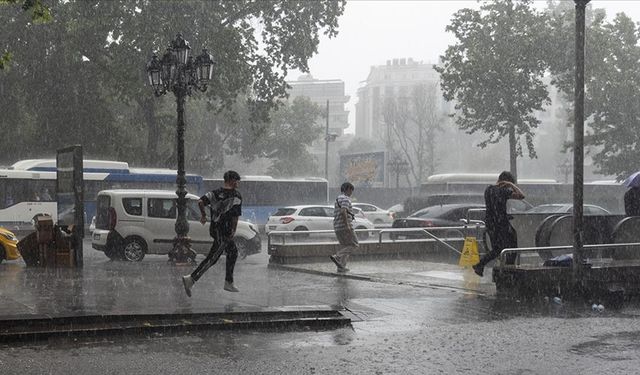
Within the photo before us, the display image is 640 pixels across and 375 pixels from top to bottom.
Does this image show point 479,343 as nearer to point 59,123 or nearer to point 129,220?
point 129,220

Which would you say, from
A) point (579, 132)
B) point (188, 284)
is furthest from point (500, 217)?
point (188, 284)

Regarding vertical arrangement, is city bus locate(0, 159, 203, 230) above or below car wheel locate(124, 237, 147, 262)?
above

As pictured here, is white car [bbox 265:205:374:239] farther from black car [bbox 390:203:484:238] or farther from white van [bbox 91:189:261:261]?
white van [bbox 91:189:261:261]

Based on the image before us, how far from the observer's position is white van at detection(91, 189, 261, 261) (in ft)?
66.0

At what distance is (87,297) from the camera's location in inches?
424

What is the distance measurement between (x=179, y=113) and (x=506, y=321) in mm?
10865

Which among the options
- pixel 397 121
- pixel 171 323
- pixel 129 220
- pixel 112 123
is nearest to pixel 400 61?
pixel 397 121

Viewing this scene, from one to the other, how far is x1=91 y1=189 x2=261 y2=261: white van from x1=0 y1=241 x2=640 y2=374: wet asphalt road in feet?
32.9

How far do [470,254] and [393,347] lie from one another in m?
9.16

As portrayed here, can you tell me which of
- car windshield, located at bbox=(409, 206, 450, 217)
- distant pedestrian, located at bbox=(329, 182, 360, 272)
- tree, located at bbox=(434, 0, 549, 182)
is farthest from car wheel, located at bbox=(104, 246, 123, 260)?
tree, located at bbox=(434, 0, 549, 182)

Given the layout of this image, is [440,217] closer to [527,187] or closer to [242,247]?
[242,247]

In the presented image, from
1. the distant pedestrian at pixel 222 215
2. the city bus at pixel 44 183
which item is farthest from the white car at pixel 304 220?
the distant pedestrian at pixel 222 215

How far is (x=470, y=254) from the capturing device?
A: 16.9m

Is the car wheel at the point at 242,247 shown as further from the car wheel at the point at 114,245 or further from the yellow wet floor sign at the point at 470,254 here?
the yellow wet floor sign at the point at 470,254
